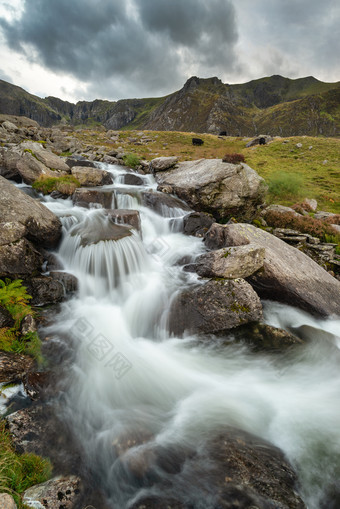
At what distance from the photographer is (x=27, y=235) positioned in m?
8.90

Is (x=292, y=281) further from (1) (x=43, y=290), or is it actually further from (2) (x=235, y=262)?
(1) (x=43, y=290)

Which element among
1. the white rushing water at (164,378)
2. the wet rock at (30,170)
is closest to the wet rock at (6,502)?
the white rushing water at (164,378)

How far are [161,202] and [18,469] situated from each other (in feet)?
47.4

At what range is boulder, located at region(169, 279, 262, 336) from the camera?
8.01m

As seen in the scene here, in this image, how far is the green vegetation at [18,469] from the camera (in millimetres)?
3008

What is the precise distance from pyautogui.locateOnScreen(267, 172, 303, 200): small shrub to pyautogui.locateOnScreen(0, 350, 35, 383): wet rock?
2324cm

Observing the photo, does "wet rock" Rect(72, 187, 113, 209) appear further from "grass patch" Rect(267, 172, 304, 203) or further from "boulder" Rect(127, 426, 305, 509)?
"grass patch" Rect(267, 172, 304, 203)

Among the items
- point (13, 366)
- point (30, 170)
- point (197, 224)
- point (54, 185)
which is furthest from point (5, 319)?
point (30, 170)

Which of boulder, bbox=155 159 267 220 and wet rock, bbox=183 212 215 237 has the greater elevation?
boulder, bbox=155 159 267 220

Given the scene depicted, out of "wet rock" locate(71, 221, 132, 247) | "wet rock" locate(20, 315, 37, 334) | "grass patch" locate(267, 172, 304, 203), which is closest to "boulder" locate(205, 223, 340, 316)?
"wet rock" locate(71, 221, 132, 247)

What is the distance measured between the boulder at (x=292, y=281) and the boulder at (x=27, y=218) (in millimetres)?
8114

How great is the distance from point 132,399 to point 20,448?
A: 8.53 ft

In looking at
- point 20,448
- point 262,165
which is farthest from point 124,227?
point 262,165

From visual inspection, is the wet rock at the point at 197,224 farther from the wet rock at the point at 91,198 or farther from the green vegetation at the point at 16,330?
the green vegetation at the point at 16,330
